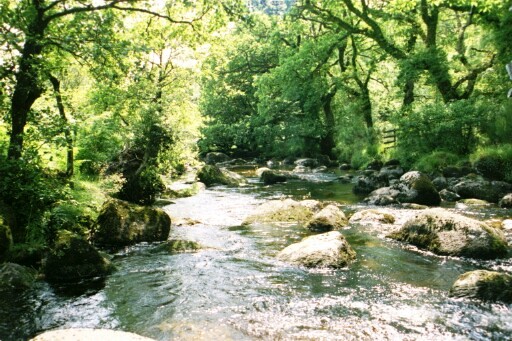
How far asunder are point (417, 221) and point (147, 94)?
31.2 ft

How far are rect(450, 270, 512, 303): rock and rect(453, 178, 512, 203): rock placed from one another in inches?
382

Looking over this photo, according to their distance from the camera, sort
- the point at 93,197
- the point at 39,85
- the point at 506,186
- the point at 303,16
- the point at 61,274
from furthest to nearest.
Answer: the point at 303,16 → the point at 506,186 → the point at 93,197 → the point at 39,85 → the point at 61,274

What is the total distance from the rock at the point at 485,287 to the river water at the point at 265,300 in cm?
17

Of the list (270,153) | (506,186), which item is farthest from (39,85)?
(270,153)

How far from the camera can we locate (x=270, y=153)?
39.8 meters

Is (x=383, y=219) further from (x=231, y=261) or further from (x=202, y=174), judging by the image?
(x=202, y=174)

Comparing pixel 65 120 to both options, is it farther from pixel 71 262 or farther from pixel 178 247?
pixel 178 247

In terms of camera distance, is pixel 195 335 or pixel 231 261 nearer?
pixel 195 335

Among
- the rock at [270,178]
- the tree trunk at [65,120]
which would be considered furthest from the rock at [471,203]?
the tree trunk at [65,120]

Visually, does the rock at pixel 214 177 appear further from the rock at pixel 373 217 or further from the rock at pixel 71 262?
the rock at pixel 71 262

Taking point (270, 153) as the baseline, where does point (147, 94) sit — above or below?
above

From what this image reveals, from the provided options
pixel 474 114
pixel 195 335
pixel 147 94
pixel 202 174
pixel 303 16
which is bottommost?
pixel 195 335

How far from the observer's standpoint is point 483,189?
50.0 feet

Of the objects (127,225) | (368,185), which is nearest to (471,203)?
(368,185)
